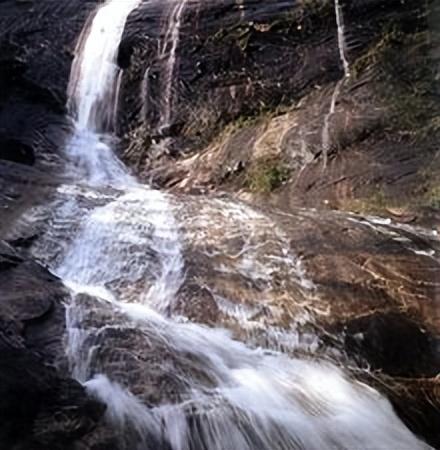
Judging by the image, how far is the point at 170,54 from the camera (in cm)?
911

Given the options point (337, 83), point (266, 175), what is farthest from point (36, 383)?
point (337, 83)

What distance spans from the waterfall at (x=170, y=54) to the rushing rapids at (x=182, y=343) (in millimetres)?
1717

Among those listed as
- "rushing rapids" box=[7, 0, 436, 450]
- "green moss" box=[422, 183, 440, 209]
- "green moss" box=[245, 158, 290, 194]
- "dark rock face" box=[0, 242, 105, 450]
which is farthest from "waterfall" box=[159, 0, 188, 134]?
"dark rock face" box=[0, 242, 105, 450]

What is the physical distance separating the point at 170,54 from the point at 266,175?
2517 millimetres

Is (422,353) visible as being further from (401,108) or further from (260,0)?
(260,0)

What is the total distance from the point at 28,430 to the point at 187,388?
0.94 metres

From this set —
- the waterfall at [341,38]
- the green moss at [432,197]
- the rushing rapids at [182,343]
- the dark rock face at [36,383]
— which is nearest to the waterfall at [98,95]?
the rushing rapids at [182,343]

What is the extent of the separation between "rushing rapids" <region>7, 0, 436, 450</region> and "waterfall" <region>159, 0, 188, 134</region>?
1717 millimetres

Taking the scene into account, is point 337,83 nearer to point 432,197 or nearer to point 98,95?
point 432,197

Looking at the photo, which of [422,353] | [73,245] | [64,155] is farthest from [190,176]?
[422,353]

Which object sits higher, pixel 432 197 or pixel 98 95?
pixel 432 197

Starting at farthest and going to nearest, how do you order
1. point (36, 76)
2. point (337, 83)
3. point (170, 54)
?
1. point (36, 76)
2. point (170, 54)
3. point (337, 83)

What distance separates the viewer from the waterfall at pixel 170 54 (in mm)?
8766

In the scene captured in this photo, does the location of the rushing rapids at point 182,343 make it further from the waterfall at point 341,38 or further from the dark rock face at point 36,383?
the waterfall at point 341,38
